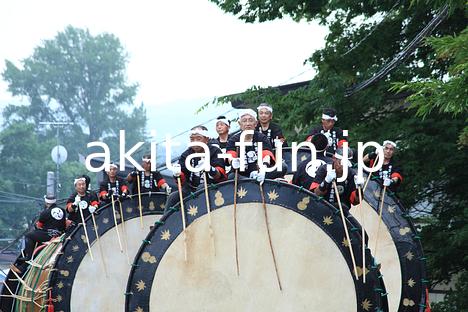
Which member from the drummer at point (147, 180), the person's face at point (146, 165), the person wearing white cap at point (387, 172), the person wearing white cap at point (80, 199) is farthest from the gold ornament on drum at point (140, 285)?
the person wearing white cap at point (80, 199)

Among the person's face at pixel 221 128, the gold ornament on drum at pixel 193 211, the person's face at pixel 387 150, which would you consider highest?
the person's face at pixel 221 128

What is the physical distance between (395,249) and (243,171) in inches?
111

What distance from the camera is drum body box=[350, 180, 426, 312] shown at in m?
11.6

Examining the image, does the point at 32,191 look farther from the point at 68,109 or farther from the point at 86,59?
the point at 86,59

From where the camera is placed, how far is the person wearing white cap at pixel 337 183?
9531 mm

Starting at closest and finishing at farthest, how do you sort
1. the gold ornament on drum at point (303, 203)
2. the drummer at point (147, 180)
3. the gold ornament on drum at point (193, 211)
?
the gold ornament on drum at point (303, 203) → the gold ornament on drum at point (193, 211) → the drummer at point (147, 180)

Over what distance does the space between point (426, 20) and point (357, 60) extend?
4.57 feet

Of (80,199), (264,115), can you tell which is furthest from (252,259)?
(80,199)

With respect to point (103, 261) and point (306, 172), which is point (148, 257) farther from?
point (103, 261)

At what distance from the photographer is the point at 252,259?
8695mm

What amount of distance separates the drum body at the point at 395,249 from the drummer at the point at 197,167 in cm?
203

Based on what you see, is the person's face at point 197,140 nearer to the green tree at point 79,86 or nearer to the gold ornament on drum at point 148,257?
the gold ornament on drum at point 148,257

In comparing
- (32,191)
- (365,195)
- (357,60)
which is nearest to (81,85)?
(32,191)

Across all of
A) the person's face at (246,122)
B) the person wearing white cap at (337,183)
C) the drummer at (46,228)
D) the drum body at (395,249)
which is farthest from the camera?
the drummer at (46,228)
